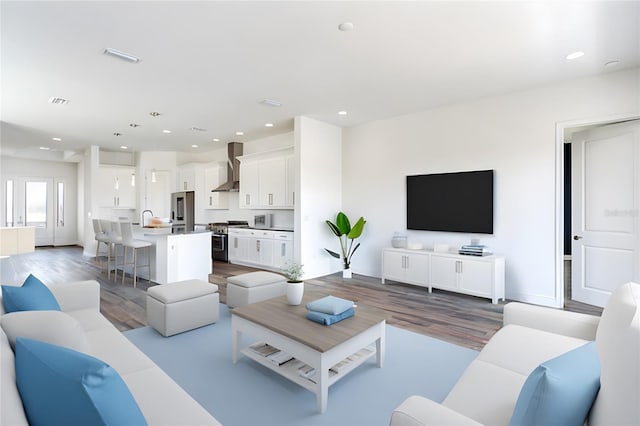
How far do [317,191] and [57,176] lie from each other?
966 centimetres

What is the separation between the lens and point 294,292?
8.87 ft

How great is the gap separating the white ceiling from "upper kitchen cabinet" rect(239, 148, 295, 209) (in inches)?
49.4

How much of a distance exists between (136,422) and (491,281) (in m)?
4.29

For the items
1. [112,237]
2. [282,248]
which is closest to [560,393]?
[282,248]

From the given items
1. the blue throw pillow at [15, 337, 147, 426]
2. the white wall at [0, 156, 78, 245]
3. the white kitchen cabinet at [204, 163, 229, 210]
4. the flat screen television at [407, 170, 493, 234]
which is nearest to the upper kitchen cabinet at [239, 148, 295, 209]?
the white kitchen cabinet at [204, 163, 229, 210]

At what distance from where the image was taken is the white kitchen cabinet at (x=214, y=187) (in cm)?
809

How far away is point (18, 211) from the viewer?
32.3 feet

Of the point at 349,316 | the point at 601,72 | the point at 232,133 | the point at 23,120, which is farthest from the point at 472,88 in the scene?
the point at 23,120

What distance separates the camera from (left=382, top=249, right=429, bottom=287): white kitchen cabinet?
16.0ft

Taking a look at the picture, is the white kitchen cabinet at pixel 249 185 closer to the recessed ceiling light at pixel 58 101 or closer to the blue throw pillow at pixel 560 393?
the recessed ceiling light at pixel 58 101

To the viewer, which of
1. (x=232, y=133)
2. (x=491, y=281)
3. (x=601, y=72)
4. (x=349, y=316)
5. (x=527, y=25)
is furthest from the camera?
(x=232, y=133)

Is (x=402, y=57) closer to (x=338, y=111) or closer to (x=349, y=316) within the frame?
(x=338, y=111)

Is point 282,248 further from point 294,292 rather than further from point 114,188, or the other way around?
point 114,188

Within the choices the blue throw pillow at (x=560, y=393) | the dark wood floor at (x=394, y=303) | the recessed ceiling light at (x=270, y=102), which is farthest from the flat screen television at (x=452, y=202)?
the blue throw pillow at (x=560, y=393)
